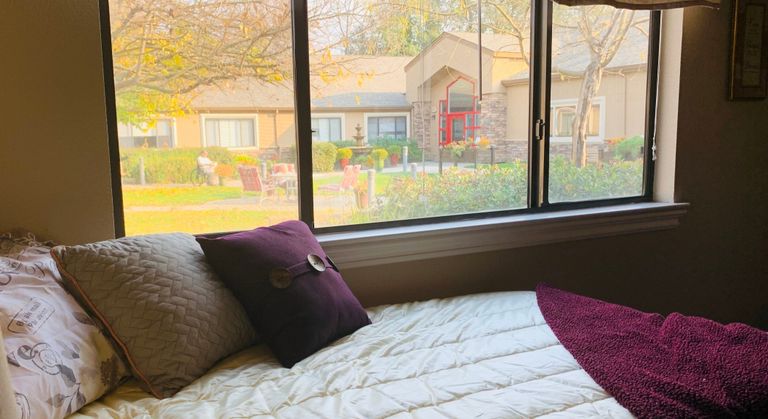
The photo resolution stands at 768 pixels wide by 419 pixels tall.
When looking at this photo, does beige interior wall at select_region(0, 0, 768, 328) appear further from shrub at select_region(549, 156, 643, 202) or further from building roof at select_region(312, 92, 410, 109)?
building roof at select_region(312, 92, 410, 109)

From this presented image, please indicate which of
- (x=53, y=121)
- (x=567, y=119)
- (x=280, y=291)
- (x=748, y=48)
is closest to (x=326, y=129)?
(x=280, y=291)

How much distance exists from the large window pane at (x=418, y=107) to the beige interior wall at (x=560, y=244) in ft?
0.85

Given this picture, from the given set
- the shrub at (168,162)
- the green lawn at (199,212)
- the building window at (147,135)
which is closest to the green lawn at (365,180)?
the green lawn at (199,212)

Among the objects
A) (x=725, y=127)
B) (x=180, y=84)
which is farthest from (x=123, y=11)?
(x=725, y=127)

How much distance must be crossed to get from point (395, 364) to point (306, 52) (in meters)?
1.05

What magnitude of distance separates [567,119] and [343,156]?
1.01m

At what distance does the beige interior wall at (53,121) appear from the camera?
4.85 feet

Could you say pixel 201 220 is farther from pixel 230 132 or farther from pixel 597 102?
pixel 597 102

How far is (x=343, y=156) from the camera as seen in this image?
1.99m

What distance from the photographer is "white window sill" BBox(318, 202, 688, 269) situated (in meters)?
1.96

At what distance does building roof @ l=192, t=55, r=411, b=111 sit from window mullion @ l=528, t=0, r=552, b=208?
579mm

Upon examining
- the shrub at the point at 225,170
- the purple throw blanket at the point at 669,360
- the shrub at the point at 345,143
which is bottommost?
the purple throw blanket at the point at 669,360

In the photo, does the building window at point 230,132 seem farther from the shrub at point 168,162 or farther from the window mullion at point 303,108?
the window mullion at point 303,108

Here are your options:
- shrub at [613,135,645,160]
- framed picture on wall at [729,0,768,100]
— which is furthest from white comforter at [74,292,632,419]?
framed picture on wall at [729,0,768,100]
